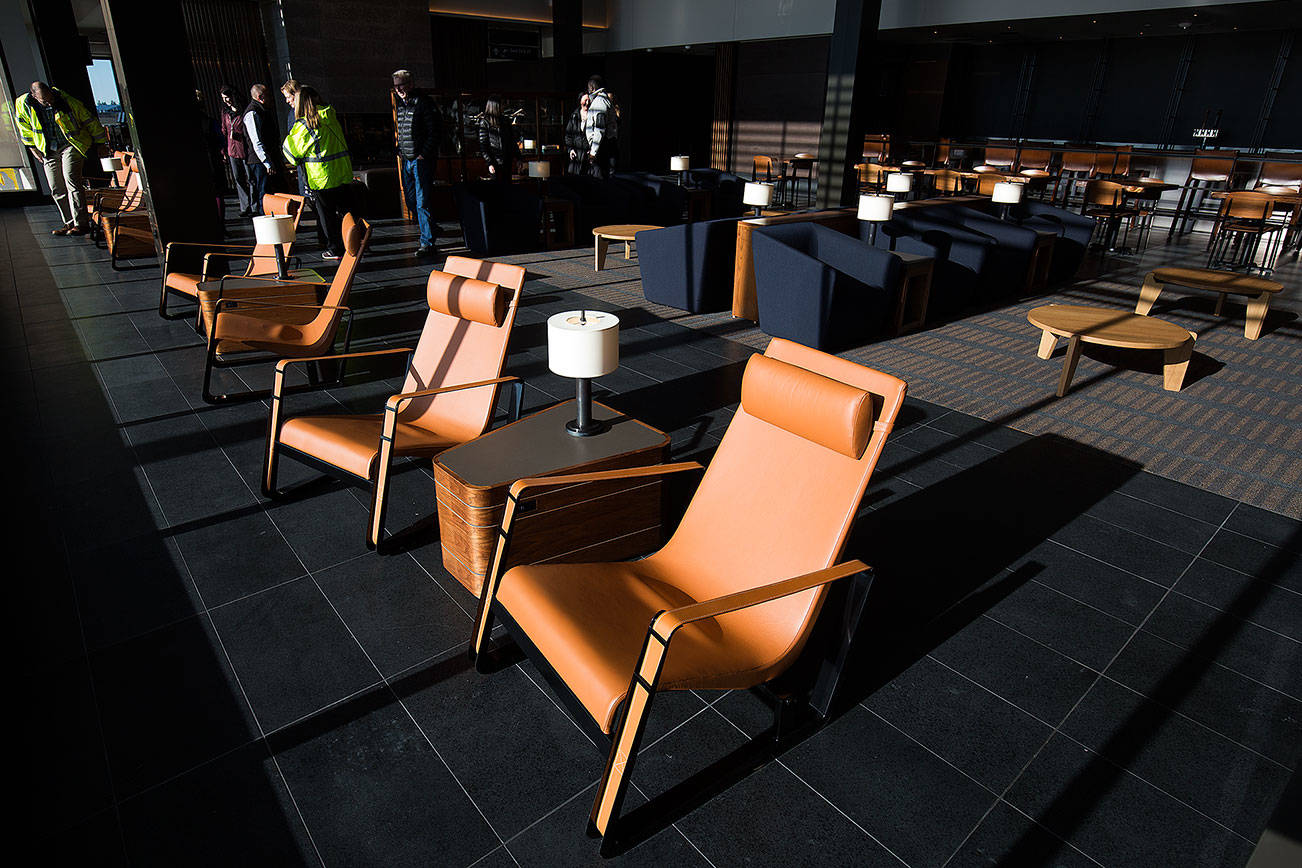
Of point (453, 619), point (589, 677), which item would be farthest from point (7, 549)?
point (589, 677)

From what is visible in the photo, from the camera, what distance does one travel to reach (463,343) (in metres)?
3.56

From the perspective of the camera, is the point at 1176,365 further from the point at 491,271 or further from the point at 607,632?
the point at 607,632

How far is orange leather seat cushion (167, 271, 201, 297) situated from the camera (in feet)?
18.6

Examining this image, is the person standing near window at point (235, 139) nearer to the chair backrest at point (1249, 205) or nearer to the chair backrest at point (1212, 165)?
the chair backrest at point (1249, 205)

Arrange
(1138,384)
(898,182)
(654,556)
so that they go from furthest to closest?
(898,182) → (1138,384) → (654,556)

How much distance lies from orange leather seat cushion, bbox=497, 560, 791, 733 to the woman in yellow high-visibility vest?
560 cm

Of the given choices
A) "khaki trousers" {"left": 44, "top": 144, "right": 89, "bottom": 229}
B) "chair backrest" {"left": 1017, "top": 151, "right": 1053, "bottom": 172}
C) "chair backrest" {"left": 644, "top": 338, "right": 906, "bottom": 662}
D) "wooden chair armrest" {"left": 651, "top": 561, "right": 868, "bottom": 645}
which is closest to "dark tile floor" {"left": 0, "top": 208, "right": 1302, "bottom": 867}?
"chair backrest" {"left": 644, "top": 338, "right": 906, "bottom": 662}

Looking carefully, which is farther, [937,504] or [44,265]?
[44,265]

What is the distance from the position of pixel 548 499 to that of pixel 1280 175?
529 inches

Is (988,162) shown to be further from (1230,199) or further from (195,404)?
(195,404)

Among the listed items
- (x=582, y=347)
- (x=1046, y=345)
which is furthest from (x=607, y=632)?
(x=1046, y=345)

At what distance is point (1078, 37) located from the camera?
540 inches

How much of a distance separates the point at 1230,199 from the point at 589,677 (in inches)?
420

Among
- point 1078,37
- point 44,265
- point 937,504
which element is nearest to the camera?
point 937,504
